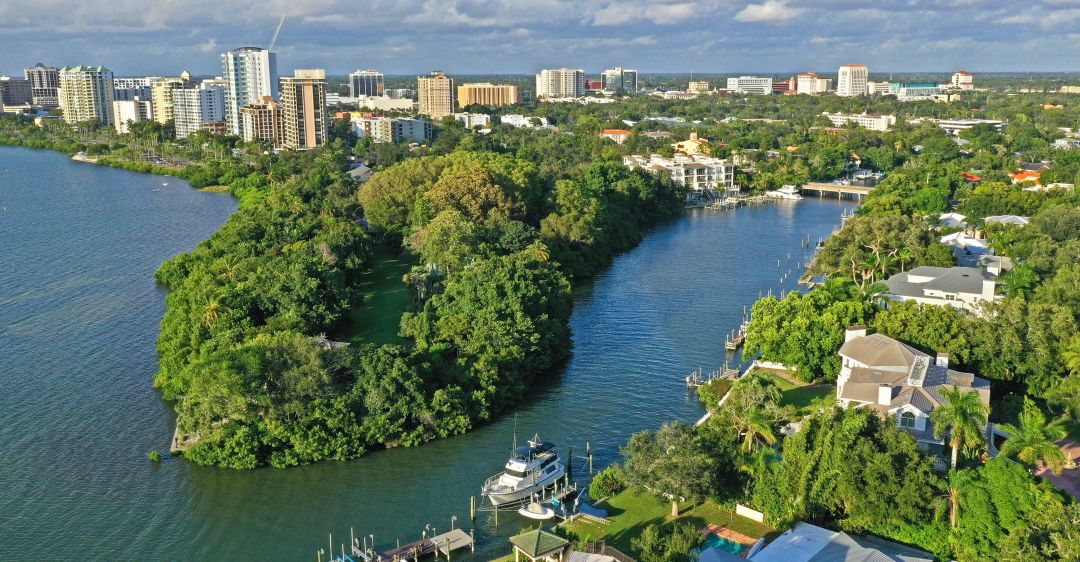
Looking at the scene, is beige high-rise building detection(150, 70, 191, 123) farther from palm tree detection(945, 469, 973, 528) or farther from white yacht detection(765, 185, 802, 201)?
palm tree detection(945, 469, 973, 528)

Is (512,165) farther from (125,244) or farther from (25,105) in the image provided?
(25,105)

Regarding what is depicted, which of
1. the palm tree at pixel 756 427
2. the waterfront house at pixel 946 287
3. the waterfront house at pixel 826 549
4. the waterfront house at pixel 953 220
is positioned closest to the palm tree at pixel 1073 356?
the waterfront house at pixel 946 287

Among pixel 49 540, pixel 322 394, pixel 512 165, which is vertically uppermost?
pixel 512 165

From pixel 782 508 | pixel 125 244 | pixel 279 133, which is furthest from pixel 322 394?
pixel 279 133

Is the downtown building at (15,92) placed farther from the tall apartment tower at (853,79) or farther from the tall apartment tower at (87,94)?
the tall apartment tower at (853,79)

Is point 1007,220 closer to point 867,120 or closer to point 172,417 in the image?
point 172,417
